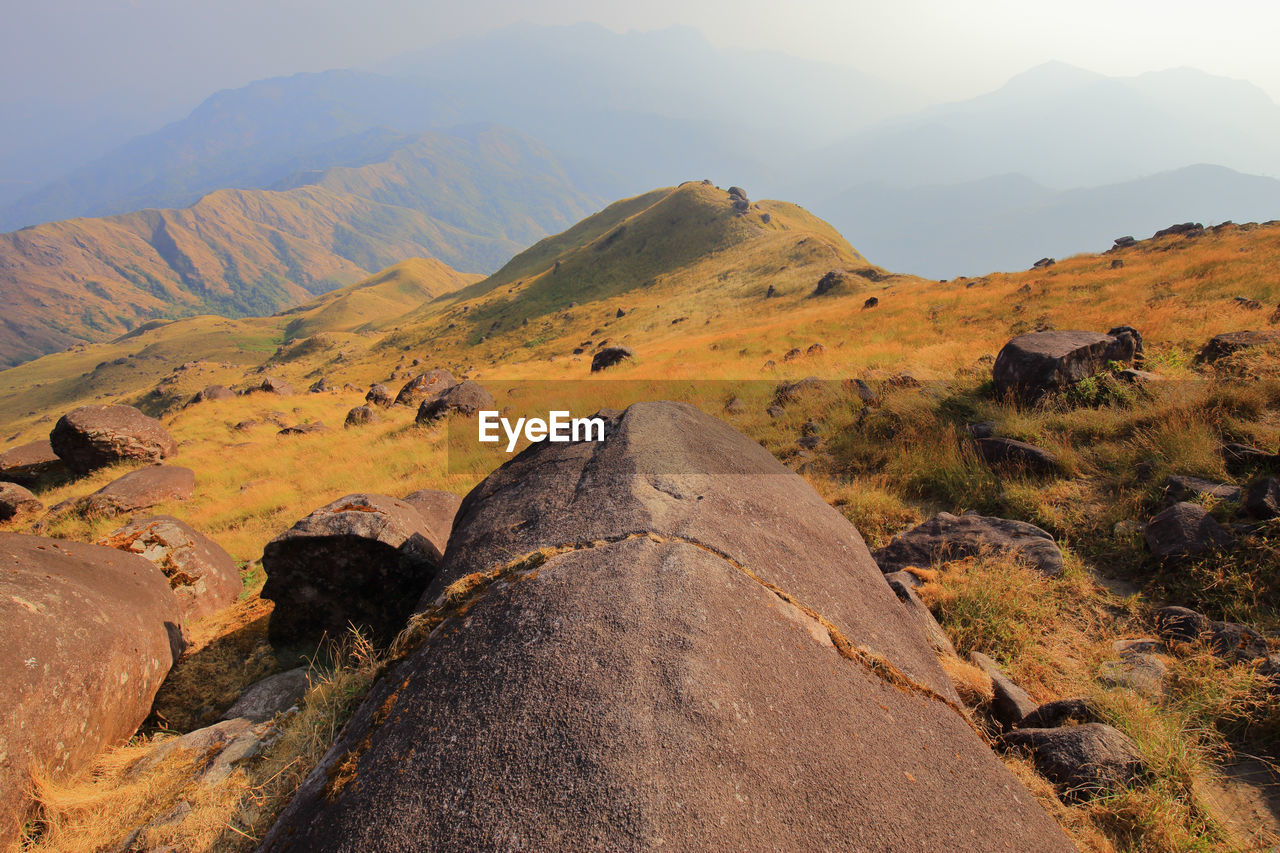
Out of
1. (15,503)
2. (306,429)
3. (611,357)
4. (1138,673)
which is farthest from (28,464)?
(1138,673)

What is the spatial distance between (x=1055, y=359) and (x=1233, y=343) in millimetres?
2889

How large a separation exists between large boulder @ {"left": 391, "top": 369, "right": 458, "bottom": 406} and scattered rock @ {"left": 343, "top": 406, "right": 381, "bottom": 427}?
294cm

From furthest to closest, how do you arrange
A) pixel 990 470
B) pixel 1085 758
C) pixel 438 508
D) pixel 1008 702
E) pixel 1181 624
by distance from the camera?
1. pixel 438 508
2. pixel 990 470
3. pixel 1181 624
4. pixel 1008 702
5. pixel 1085 758

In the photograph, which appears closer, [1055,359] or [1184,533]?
[1184,533]

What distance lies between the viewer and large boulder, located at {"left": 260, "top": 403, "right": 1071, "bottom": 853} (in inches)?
71.7

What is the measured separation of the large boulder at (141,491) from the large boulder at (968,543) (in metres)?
15.9

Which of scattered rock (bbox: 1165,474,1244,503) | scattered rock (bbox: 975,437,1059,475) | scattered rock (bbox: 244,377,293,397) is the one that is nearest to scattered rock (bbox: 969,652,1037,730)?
scattered rock (bbox: 1165,474,1244,503)

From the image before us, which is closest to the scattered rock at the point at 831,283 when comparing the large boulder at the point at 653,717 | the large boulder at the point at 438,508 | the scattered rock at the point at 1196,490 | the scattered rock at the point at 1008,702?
the scattered rock at the point at 1196,490

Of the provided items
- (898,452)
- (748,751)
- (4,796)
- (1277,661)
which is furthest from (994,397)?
(4,796)

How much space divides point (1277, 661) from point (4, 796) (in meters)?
8.85

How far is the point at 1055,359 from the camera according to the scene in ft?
27.9

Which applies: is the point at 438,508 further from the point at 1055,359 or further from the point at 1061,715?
→ the point at 1055,359

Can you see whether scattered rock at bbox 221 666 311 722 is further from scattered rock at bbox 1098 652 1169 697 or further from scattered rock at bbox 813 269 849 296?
scattered rock at bbox 813 269 849 296

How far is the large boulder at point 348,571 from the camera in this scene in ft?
17.1
